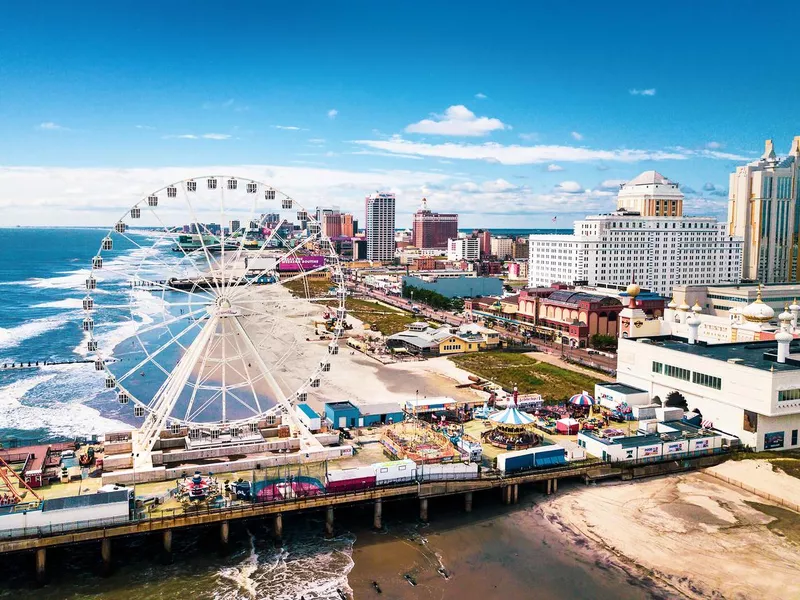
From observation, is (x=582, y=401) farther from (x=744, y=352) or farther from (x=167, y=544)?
(x=167, y=544)

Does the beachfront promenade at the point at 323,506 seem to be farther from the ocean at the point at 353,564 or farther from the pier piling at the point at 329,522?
the ocean at the point at 353,564

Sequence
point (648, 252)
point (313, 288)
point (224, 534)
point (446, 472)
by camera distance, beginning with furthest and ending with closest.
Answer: point (313, 288)
point (648, 252)
point (446, 472)
point (224, 534)

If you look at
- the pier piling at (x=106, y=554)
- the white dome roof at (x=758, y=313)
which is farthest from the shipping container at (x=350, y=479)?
the white dome roof at (x=758, y=313)

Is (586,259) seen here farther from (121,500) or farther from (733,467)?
(121,500)

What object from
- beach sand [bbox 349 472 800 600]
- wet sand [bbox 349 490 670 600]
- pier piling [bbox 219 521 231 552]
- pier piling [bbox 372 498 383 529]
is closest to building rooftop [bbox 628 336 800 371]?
beach sand [bbox 349 472 800 600]

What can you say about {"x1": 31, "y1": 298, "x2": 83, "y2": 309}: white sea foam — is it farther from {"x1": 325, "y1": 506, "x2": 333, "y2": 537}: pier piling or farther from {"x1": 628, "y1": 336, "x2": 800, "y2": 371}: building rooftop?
{"x1": 628, "y1": 336, "x2": 800, "y2": 371}: building rooftop

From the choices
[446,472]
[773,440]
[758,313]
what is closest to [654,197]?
[758,313]

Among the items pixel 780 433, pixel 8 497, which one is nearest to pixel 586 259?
pixel 780 433

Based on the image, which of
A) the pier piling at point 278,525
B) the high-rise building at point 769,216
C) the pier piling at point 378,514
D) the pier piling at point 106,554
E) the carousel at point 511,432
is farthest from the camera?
the high-rise building at point 769,216

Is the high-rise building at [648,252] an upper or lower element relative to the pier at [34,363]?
upper
